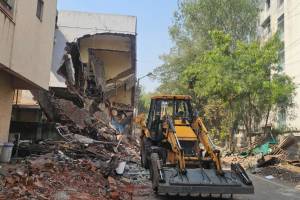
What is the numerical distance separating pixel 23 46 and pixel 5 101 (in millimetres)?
2834

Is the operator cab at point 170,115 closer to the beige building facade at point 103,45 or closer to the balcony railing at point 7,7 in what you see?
the balcony railing at point 7,7

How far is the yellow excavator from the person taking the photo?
29.2ft

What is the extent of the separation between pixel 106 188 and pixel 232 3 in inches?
1075

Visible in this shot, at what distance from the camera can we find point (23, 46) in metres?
11.5

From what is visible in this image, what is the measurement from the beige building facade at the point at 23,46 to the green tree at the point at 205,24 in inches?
842

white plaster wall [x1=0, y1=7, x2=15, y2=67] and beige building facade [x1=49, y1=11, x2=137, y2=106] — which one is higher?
beige building facade [x1=49, y1=11, x2=137, y2=106]

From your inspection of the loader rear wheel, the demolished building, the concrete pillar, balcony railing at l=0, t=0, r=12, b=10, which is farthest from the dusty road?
the demolished building

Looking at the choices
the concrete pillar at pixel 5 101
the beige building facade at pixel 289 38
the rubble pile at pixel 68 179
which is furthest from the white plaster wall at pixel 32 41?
the beige building facade at pixel 289 38

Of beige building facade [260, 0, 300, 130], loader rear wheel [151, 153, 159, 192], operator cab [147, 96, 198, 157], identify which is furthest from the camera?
beige building facade [260, 0, 300, 130]

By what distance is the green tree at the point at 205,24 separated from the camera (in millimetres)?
33688

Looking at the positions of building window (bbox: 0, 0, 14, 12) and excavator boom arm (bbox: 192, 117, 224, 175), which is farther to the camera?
building window (bbox: 0, 0, 14, 12)

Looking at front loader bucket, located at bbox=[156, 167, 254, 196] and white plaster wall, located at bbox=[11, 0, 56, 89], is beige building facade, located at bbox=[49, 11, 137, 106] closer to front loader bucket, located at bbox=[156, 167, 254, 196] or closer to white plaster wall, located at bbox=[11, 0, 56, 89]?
white plaster wall, located at bbox=[11, 0, 56, 89]

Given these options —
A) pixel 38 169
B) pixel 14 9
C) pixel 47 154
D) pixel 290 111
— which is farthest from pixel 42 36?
pixel 290 111

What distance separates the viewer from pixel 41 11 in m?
13.3
